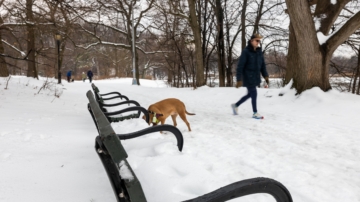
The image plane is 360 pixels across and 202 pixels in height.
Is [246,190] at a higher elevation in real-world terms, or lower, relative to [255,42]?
lower

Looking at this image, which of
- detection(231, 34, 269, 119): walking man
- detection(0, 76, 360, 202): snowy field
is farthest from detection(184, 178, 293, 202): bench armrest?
detection(231, 34, 269, 119): walking man

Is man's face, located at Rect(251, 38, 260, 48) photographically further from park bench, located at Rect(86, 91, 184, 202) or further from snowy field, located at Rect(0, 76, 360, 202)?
park bench, located at Rect(86, 91, 184, 202)

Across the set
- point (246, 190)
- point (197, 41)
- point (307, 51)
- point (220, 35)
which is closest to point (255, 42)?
point (307, 51)

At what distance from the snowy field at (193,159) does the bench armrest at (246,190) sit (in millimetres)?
602

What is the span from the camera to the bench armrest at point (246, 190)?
0.95 metres

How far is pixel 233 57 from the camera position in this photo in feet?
72.9

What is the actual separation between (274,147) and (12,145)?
3678mm

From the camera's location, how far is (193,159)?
227 cm

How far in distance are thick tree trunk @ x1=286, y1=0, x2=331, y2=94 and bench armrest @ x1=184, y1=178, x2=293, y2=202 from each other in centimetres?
691

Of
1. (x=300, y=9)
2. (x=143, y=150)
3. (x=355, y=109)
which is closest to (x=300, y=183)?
(x=143, y=150)

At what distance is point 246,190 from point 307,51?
23.2 ft

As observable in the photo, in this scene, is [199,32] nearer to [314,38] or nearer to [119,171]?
[314,38]

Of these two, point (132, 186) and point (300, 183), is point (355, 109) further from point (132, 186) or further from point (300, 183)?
point (132, 186)

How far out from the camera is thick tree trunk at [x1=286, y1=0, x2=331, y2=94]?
258 inches
